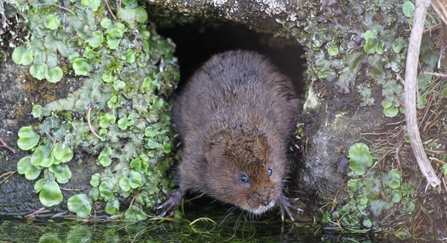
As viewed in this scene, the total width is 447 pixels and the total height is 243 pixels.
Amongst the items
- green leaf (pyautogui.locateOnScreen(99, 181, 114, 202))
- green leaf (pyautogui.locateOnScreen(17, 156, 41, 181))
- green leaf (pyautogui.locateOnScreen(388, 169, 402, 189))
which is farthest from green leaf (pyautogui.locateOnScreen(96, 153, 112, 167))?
green leaf (pyautogui.locateOnScreen(388, 169, 402, 189))

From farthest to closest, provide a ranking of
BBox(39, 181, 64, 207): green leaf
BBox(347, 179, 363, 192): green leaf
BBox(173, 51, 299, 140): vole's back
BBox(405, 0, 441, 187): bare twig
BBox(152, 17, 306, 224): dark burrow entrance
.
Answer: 1. BBox(152, 17, 306, 224): dark burrow entrance
2. BBox(173, 51, 299, 140): vole's back
3. BBox(39, 181, 64, 207): green leaf
4. BBox(347, 179, 363, 192): green leaf
5. BBox(405, 0, 441, 187): bare twig

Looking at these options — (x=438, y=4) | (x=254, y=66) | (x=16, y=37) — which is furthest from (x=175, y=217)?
(x=438, y=4)

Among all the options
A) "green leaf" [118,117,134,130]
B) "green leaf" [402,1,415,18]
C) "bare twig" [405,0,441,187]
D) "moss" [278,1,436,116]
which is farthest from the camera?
"green leaf" [118,117,134,130]

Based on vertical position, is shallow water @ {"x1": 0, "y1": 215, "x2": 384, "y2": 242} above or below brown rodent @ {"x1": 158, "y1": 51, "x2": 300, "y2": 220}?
below

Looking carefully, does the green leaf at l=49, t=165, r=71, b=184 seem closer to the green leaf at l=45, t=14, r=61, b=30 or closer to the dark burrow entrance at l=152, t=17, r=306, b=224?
the green leaf at l=45, t=14, r=61, b=30

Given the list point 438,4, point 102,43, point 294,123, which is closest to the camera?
point 438,4

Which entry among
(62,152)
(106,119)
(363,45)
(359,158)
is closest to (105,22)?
(106,119)

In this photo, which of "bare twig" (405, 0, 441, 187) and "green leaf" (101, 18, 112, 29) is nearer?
"bare twig" (405, 0, 441, 187)

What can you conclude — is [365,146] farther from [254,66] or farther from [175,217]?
[175,217]
